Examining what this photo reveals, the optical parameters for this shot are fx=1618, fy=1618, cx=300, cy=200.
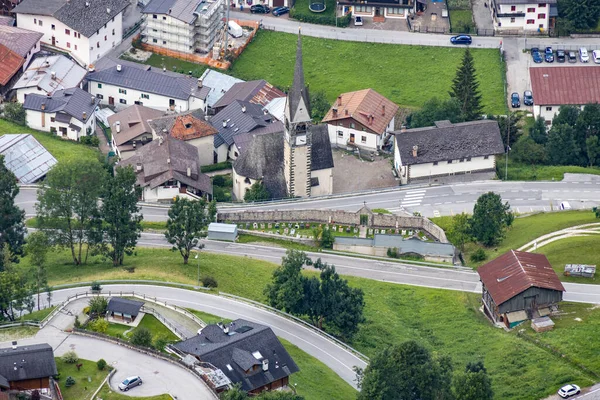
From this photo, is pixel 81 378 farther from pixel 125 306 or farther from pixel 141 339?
pixel 125 306

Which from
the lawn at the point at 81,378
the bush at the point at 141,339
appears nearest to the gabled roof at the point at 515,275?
the bush at the point at 141,339

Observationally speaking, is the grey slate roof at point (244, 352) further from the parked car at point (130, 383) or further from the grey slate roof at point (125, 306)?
the grey slate roof at point (125, 306)

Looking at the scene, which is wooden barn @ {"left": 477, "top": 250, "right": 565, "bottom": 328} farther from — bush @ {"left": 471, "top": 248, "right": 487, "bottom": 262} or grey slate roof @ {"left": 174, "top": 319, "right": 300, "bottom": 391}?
grey slate roof @ {"left": 174, "top": 319, "right": 300, "bottom": 391}

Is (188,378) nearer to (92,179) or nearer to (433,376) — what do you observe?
(433,376)

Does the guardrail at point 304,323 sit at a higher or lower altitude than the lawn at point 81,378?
higher

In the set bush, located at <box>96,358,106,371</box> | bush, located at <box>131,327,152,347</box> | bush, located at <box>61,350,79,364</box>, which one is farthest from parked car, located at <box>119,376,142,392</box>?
bush, located at <box>131,327,152,347</box>
